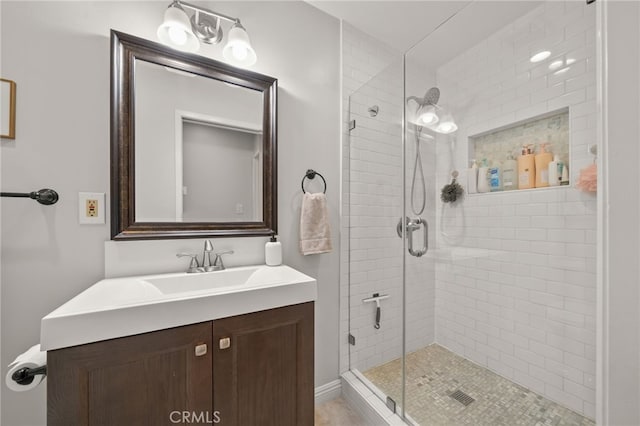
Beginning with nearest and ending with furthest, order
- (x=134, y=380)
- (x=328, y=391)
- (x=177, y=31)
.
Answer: (x=134, y=380)
(x=177, y=31)
(x=328, y=391)

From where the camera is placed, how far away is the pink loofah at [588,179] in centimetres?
101

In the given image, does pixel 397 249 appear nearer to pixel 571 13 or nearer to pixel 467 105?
pixel 467 105

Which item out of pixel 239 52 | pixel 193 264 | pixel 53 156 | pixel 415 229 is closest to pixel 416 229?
pixel 415 229

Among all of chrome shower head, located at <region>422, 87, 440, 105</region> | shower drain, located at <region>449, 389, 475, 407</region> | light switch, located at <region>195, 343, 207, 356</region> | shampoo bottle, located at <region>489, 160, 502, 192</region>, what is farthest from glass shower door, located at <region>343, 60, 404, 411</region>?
light switch, located at <region>195, 343, 207, 356</region>

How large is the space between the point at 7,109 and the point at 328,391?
6.71 feet

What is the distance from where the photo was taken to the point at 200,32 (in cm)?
122

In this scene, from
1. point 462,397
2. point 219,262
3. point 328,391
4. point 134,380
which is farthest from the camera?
point 328,391

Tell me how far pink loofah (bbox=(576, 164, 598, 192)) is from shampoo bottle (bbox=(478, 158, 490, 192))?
0.38m

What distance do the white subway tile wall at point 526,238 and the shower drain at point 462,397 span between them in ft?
0.73

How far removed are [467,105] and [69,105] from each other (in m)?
1.90

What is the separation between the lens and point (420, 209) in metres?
1.54

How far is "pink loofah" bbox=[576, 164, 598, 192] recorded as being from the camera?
101 cm

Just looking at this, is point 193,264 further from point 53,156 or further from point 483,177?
point 483,177

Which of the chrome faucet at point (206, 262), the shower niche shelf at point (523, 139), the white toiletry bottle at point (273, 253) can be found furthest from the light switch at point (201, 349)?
the shower niche shelf at point (523, 139)
